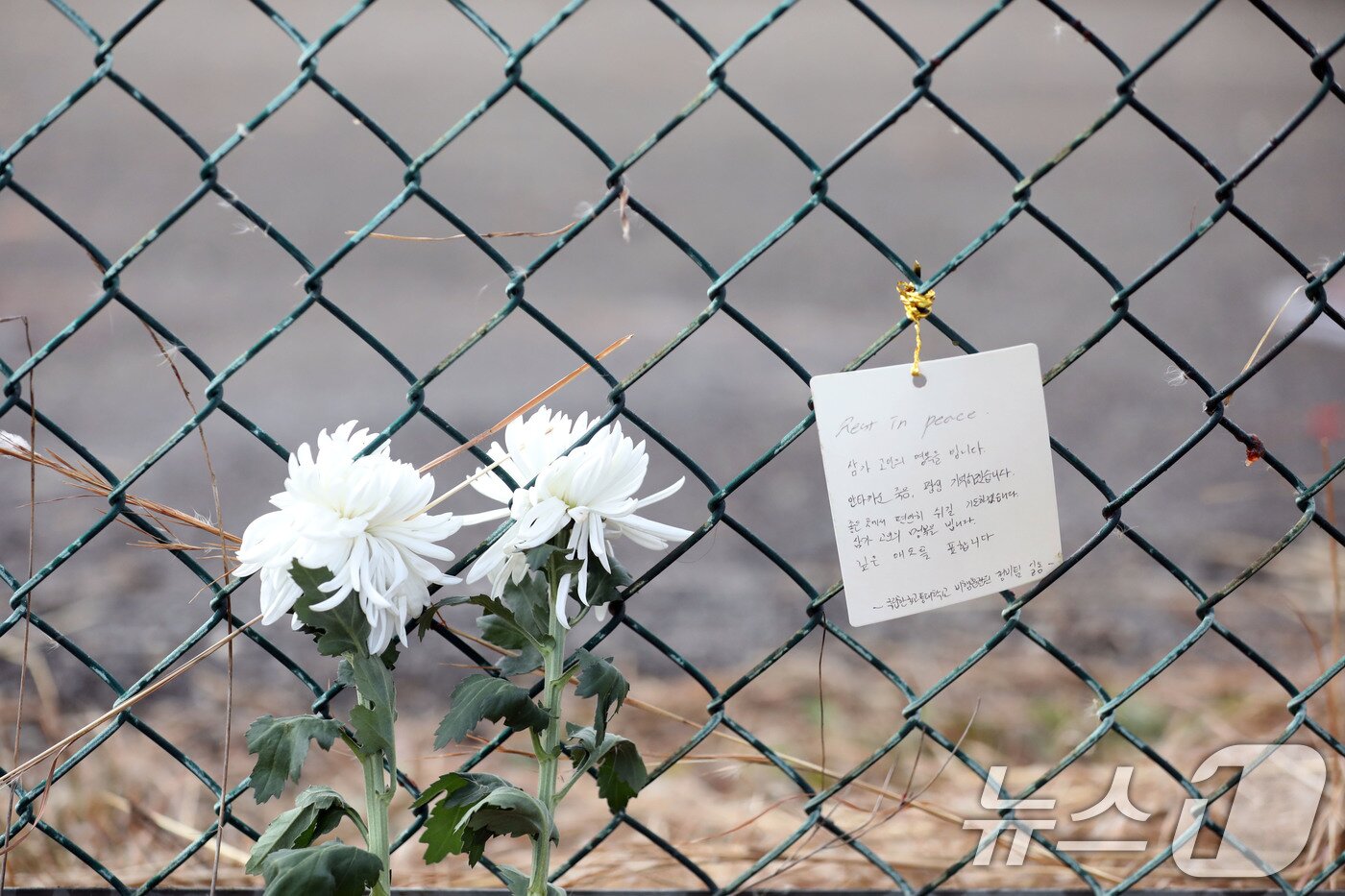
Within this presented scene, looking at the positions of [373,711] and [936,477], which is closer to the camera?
[373,711]

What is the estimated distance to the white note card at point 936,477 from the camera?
0.89 meters

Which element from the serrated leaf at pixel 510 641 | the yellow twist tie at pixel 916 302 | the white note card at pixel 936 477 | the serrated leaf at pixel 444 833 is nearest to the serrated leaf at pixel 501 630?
the serrated leaf at pixel 510 641

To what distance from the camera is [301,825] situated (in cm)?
74

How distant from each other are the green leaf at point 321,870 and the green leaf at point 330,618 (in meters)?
0.12

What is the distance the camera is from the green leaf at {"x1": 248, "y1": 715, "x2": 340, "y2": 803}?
731 mm

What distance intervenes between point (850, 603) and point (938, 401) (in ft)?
0.56

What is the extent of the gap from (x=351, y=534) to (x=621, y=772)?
0.25m

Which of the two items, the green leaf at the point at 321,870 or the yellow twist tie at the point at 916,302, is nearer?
the green leaf at the point at 321,870

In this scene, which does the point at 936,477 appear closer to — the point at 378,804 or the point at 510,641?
the point at 510,641

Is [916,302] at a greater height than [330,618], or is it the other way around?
[916,302]

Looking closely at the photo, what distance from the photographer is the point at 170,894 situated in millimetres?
1015

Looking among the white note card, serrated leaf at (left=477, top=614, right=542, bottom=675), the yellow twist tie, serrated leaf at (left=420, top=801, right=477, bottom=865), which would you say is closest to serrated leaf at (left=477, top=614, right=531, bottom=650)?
serrated leaf at (left=477, top=614, right=542, bottom=675)

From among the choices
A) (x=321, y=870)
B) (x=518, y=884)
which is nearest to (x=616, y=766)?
(x=518, y=884)

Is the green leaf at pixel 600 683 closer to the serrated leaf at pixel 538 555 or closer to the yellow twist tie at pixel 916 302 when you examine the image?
the serrated leaf at pixel 538 555
